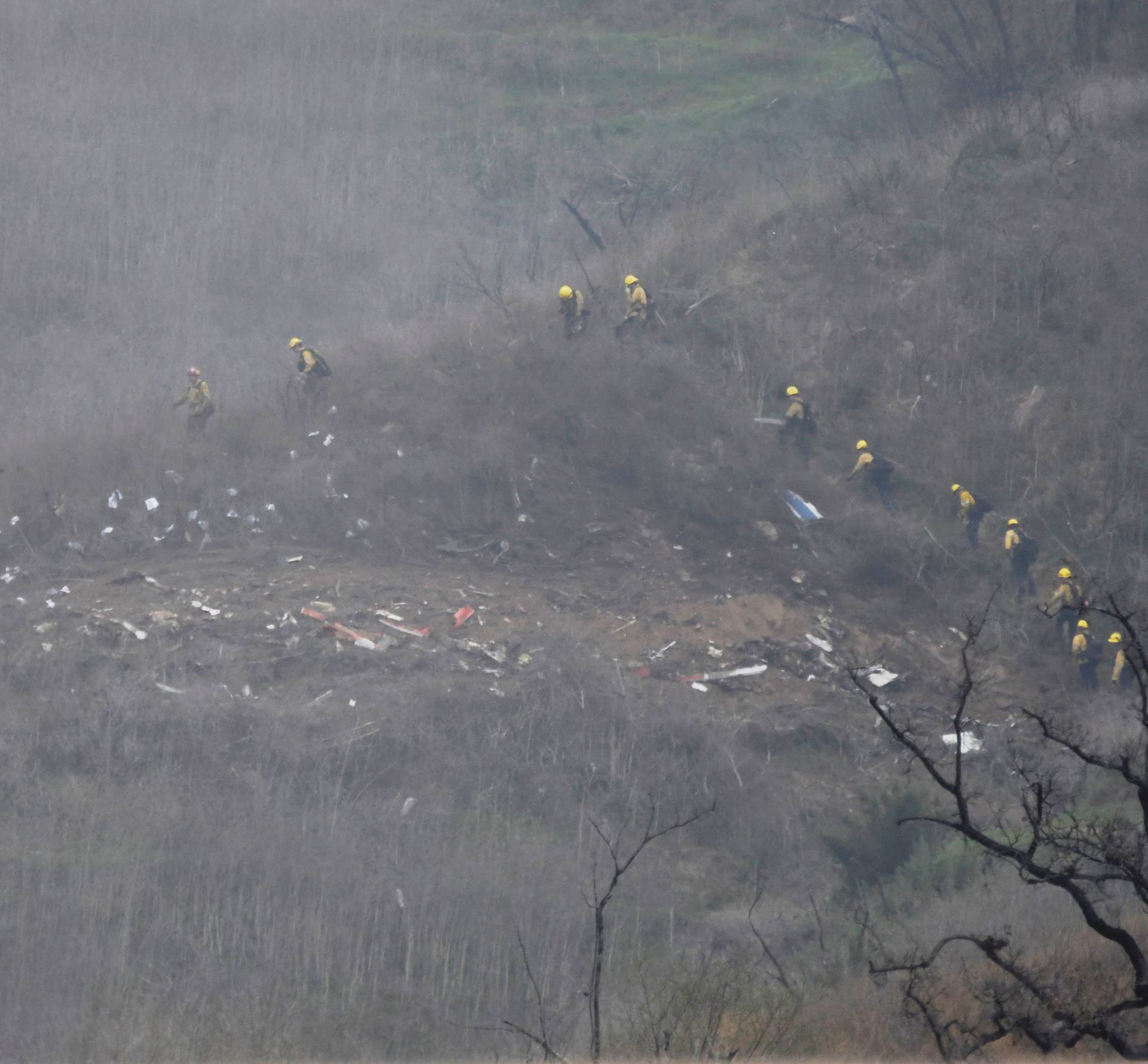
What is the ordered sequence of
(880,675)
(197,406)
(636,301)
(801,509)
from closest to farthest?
(880,675)
(801,509)
(197,406)
(636,301)

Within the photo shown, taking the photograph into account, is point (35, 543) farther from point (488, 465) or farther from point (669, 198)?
point (669, 198)

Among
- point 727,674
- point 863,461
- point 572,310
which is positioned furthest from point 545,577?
point 863,461

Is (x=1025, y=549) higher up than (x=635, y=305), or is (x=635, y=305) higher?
(x=635, y=305)

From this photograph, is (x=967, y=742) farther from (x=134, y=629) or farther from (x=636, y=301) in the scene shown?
(x=134, y=629)

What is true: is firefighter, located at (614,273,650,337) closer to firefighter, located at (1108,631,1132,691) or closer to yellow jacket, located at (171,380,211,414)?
yellow jacket, located at (171,380,211,414)

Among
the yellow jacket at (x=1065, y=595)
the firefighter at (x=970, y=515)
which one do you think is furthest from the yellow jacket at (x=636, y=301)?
the yellow jacket at (x=1065, y=595)

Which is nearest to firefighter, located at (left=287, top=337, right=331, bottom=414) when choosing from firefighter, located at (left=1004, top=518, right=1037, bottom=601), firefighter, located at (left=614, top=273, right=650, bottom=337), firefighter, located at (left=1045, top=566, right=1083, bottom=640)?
firefighter, located at (left=614, top=273, right=650, bottom=337)

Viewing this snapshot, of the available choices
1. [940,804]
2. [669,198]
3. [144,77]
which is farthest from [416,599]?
[144,77]
